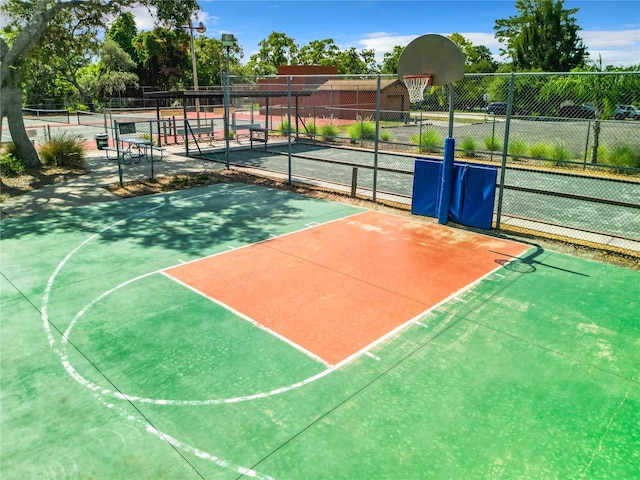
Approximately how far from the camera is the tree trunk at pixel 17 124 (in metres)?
15.8

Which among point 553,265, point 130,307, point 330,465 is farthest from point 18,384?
point 553,265

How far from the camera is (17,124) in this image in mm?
16125

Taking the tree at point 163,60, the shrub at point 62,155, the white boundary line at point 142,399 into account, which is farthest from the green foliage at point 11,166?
the tree at point 163,60

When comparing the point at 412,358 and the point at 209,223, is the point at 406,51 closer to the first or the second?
the point at 209,223

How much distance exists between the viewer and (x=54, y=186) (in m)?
14.5

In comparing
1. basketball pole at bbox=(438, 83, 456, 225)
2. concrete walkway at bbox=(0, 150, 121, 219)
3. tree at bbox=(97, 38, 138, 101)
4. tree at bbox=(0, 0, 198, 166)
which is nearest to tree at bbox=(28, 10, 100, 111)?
tree at bbox=(0, 0, 198, 166)

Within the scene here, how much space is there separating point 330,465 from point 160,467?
1.44 m

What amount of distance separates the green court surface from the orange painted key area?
31 centimetres

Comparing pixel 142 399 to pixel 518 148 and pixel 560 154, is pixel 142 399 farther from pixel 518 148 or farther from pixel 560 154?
pixel 518 148

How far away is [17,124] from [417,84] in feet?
45.5

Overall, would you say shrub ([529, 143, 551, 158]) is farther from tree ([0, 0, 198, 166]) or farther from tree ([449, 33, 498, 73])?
tree ([449, 33, 498, 73])

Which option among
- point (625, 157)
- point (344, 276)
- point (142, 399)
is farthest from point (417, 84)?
point (625, 157)

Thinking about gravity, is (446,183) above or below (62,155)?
below

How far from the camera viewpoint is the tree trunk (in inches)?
623
